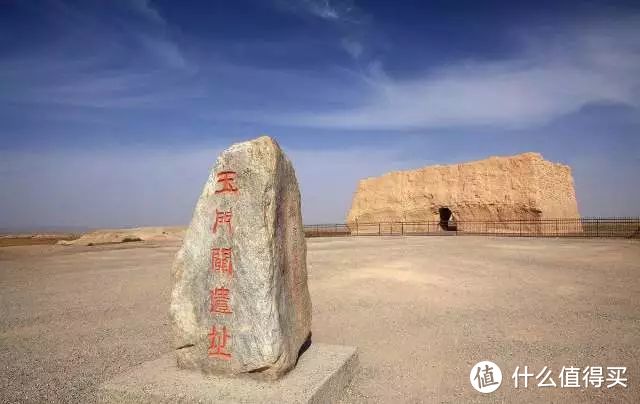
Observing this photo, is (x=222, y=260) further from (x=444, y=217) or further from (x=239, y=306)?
(x=444, y=217)

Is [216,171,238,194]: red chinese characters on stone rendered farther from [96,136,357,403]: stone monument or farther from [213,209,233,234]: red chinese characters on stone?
[213,209,233,234]: red chinese characters on stone

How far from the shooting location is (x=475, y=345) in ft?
16.1

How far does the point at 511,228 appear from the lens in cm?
2639

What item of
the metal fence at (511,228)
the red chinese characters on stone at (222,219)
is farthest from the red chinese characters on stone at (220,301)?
the metal fence at (511,228)

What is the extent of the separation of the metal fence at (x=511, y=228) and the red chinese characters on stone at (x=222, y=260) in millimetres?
21322

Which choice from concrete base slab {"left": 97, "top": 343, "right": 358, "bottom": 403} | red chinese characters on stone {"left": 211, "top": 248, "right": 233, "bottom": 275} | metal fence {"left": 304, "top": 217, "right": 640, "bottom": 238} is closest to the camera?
concrete base slab {"left": 97, "top": 343, "right": 358, "bottom": 403}

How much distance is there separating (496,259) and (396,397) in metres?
9.27

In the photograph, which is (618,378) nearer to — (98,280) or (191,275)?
(191,275)

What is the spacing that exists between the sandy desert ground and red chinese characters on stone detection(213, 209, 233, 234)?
187 cm

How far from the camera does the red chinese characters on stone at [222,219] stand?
353cm

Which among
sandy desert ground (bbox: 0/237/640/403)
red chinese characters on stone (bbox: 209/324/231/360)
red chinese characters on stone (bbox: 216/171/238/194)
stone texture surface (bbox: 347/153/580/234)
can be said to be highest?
stone texture surface (bbox: 347/153/580/234)

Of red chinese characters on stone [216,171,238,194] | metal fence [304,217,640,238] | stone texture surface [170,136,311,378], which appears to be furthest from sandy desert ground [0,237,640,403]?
metal fence [304,217,640,238]

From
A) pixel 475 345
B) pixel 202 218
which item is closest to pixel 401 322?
pixel 475 345

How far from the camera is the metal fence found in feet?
71.4
